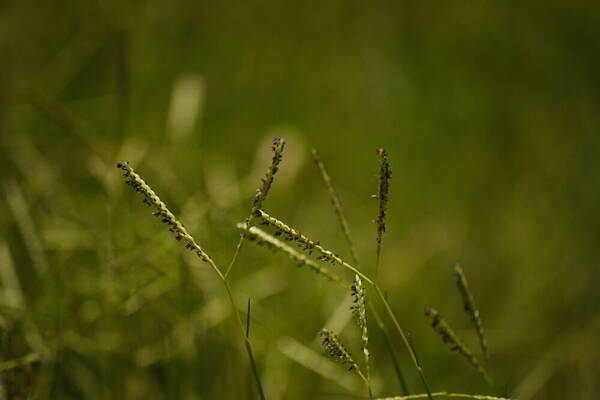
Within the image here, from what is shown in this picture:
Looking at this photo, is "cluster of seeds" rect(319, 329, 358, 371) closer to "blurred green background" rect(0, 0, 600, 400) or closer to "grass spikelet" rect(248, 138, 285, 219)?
"grass spikelet" rect(248, 138, 285, 219)

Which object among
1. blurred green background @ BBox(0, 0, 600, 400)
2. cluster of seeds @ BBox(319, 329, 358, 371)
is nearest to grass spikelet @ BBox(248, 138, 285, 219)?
cluster of seeds @ BBox(319, 329, 358, 371)

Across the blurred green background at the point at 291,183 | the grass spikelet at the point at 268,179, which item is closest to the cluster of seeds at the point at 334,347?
the grass spikelet at the point at 268,179

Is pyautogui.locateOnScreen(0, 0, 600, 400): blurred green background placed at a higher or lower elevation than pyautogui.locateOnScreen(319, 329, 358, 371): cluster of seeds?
higher

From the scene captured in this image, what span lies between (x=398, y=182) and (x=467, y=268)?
618 millimetres

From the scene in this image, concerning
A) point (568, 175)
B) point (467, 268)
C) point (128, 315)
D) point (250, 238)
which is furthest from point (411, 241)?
point (250, 238)

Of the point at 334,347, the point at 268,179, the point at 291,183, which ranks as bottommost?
the point at 334,347

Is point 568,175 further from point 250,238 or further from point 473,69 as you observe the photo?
point 250,238

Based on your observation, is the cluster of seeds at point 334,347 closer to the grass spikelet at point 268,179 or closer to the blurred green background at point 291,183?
the grass spikelet at point 268,179

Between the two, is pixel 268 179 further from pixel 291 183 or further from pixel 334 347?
pixel 291 183

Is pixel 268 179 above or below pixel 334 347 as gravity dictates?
above

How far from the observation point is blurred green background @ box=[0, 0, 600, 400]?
3.44 feet

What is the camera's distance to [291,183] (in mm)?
1963

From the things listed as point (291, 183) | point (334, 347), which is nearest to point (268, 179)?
point (334, 347)

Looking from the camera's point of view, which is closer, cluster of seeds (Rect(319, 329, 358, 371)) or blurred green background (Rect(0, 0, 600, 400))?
cluster of seeds (Rect(319, 329, 358, 371))
